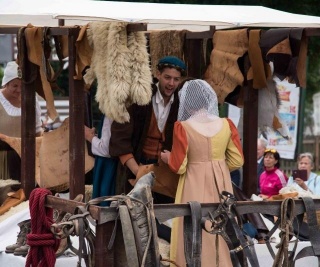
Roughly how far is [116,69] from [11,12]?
1.04 metres

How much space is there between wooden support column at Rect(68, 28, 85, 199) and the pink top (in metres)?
4.44

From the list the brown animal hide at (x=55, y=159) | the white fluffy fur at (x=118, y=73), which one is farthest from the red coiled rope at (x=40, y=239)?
the brown animal hide at (x=55, y=159)

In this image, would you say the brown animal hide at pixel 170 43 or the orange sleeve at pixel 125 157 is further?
the brown animal hide at pixel 170 43

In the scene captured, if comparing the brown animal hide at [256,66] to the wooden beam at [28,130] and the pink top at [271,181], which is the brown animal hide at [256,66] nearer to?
the wooden beam at [28,130]

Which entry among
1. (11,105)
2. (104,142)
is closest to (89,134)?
(104,142)

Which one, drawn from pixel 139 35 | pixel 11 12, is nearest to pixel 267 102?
pixel 139 35

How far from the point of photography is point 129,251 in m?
5.10

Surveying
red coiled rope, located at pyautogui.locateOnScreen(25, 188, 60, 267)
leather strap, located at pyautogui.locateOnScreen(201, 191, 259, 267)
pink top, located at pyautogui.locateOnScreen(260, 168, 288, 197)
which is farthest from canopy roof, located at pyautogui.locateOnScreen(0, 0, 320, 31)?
pink top, located at pyautogui.locateOnScreen(260, 168, 288, 197)

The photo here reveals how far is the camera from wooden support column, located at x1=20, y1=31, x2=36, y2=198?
754cm

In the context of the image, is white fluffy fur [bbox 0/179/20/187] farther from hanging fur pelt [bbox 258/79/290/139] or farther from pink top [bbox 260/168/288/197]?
pink top [bbox 260/168/288/197]

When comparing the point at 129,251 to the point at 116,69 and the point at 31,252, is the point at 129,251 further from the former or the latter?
the point at 116,69

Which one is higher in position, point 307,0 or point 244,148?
point 307,0

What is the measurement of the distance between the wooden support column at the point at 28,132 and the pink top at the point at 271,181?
4.07 metres

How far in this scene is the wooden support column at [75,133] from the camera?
6.91 meters
